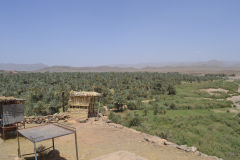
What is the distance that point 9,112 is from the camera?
1054 cm

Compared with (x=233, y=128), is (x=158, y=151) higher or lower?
higher

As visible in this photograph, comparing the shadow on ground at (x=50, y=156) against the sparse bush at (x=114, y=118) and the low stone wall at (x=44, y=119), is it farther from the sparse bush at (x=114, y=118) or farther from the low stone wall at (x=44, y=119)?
the sparse bush at (x=114, y=118)

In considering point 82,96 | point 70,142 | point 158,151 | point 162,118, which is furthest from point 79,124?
point 162,118

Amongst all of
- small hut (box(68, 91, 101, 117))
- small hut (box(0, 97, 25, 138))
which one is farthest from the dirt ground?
small hut (box(68, 91, 101, 117))

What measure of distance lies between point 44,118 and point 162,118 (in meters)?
9.81

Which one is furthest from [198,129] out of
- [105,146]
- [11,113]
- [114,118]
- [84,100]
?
[11,113]

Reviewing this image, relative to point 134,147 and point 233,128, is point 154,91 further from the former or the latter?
point 134,147

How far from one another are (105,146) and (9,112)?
17.6 ft

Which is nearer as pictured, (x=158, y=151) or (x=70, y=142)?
(x=158, y=151)

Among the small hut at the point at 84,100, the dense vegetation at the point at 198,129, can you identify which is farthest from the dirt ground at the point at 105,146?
the small hut at the point at 84,100

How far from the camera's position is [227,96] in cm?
3130

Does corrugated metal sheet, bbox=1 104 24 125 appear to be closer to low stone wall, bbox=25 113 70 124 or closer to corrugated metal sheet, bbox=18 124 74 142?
corrugated metal sheet, bbox=18 124 74 142

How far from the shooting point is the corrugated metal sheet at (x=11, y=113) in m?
10.4

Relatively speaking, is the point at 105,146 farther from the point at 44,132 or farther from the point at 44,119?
the point at 44,119
